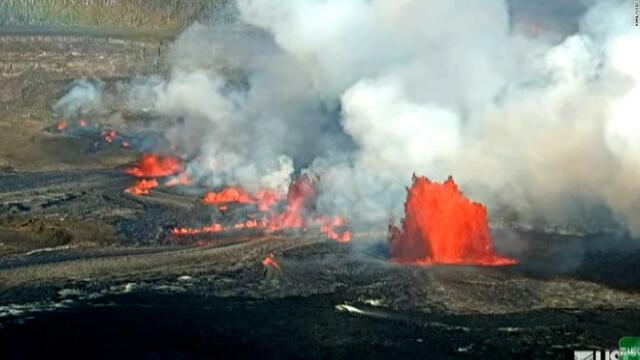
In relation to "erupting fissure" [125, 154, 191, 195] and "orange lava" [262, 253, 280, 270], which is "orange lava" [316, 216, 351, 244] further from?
"erupting fissure" [125, 154, 191, 195]

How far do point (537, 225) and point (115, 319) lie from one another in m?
39.1

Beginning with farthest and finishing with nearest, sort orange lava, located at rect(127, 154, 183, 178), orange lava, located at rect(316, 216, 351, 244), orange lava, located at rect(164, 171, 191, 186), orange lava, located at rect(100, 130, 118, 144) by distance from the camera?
orange lava, located at rect(100, 130, 118, 144), orange lava, located at rect(127, 154, 183, 178), orange lava, located at rect(164, 171, 191, 186), orange lava, located at rect(316, 216, 351, 244)

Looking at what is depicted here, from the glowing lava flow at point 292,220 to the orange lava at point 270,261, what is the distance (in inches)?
288

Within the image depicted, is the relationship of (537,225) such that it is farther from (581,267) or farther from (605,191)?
(581,267)

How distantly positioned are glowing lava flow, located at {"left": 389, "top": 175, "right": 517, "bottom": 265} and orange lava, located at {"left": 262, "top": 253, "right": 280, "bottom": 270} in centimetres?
863

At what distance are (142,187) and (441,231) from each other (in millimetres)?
37430

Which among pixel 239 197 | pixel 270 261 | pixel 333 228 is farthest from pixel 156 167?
pixel 270 261

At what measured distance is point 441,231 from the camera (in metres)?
63.9

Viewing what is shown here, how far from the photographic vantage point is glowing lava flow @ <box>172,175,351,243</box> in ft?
231

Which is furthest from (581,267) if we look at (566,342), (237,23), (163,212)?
(237,23)

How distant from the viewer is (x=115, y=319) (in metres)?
47.9

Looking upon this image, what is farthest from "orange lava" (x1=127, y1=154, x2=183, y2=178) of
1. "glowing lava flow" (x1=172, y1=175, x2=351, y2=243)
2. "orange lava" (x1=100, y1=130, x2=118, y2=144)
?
"glowing lava flow" (x1=172, y1=175, x2=351, y2=243)

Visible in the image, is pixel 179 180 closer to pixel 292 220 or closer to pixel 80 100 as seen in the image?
pixel 292 220

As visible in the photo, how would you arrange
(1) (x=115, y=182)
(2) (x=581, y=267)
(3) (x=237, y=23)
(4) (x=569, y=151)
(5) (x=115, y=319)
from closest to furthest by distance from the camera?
(5) (x=115, y=319)
(2) (x=581, y=267)
(4) (x=569, y=151)
(1) (x=115, y=182)
(3) (x=237, y=23)
